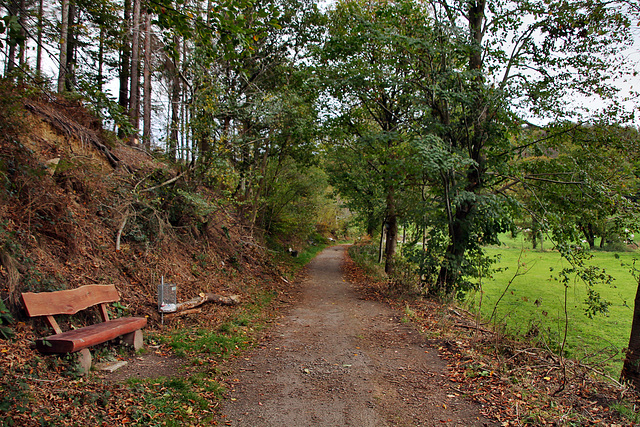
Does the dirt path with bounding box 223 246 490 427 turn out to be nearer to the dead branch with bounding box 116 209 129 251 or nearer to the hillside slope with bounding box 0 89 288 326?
the hillside slope with bounding box 0 89 288 326

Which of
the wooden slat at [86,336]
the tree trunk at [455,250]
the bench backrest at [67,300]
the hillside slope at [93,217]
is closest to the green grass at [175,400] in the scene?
the wooden slat at [86,336]

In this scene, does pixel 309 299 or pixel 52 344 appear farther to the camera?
pixel 309 299

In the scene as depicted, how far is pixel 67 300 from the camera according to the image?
4.66m

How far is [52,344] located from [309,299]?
280 inches

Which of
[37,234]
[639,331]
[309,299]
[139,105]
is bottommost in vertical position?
[309,299]

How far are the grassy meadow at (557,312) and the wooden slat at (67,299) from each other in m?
5.70

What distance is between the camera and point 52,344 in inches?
153

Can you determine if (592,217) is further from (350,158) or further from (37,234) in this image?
(37,234)

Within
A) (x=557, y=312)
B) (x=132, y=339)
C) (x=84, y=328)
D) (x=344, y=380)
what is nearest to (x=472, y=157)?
(x=557, y=312)

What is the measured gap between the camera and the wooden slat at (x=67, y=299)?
4204 mm

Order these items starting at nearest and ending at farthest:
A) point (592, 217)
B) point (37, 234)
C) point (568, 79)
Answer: point (37, 234) < point (592, 217) < point (568, 79)

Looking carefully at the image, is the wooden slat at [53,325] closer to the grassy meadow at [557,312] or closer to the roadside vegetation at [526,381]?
the roadside vegetation at [526,381]

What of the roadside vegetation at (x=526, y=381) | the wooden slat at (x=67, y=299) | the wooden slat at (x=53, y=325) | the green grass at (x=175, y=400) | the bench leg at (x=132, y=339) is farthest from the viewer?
the bench leg at (x=132, y=339)

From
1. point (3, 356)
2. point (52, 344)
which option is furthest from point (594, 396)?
point (3, 356)
